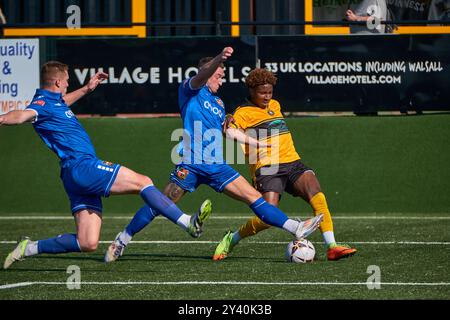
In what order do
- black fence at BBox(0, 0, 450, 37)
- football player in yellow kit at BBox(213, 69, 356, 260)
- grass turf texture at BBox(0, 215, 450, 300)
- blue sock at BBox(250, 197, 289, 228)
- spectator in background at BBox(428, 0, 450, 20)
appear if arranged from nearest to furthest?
grass turf texture at BBox(0, 215, 450, 300)
blue sock at BBox(250, 197, 289, 228)
football player in yellow kit at BBox(213, 69, 356, 260)
spectator in background at BBox(428, 0, 450, 20)
black fence at BBox(0, 0, 450, 37)

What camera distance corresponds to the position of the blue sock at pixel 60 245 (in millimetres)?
11820

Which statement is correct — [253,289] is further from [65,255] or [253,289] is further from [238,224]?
[238,224]

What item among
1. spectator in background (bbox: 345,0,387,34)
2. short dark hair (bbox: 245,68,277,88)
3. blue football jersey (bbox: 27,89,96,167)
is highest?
spectator in background (bbox: 345,0,387,34)

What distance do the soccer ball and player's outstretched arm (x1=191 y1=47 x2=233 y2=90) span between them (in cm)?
196

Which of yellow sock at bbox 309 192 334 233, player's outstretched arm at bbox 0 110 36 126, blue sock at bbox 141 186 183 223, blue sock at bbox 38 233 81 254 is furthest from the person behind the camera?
yellow sock at bbox 309 192 334 233

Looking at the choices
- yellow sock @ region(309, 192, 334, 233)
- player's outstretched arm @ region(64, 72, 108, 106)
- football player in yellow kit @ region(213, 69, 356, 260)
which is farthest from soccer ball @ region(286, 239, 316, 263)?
player's outstretched arm @ region(64, 72, 108, 106)

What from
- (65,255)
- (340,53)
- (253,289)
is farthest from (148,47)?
(253,289)

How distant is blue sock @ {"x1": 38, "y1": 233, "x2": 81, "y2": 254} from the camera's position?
11820 mm

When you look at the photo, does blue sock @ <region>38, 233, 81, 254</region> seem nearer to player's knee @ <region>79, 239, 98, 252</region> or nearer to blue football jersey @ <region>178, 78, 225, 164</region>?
player's knee @ <region>79, 239, 98, 252</region>

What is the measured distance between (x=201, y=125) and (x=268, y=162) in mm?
878

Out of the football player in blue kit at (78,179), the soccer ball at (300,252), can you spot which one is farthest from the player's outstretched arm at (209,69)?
the soccer ball at (300,252)

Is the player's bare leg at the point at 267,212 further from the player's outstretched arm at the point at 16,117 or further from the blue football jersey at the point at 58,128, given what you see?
the player's outstretched arm at the point at 16,117

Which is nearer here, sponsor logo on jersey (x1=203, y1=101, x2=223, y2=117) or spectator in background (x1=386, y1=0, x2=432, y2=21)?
sponsor logo on jersey (x1=203, y1=101, x2=223, y2=117)
